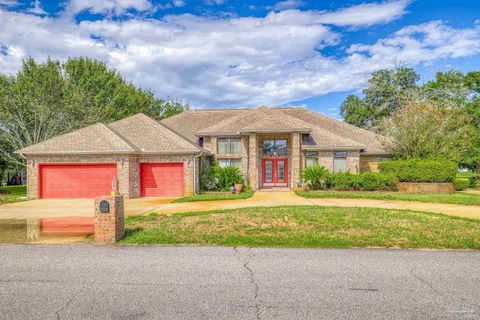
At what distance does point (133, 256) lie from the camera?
680cm

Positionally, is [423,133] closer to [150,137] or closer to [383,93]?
[150,137]

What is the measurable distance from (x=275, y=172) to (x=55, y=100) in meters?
20.0

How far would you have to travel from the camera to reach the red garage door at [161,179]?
20.1 m

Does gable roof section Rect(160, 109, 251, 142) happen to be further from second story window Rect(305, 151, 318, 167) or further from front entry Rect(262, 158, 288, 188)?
second story window Rect(305, 151, 318, 167)

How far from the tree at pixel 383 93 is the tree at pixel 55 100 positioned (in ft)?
105

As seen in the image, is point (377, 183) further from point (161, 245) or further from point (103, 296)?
point (103, 296)

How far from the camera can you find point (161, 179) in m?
20.2

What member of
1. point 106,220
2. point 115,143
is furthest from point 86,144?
point 106,220

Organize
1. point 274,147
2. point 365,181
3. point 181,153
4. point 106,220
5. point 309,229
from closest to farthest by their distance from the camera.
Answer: point 106,220 < point 309,229 < point 181,153 < point 365,181 < point 274,147

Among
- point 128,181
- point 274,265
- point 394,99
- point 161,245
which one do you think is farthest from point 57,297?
point 394,99

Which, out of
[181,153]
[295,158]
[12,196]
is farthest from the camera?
[295,158]

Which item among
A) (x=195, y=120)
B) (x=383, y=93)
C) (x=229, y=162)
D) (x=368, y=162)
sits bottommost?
(x=368, y=162)

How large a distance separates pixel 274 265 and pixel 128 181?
14.7 m

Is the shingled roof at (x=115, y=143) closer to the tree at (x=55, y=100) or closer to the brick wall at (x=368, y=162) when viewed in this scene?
the tree at (x=55, y=100)
